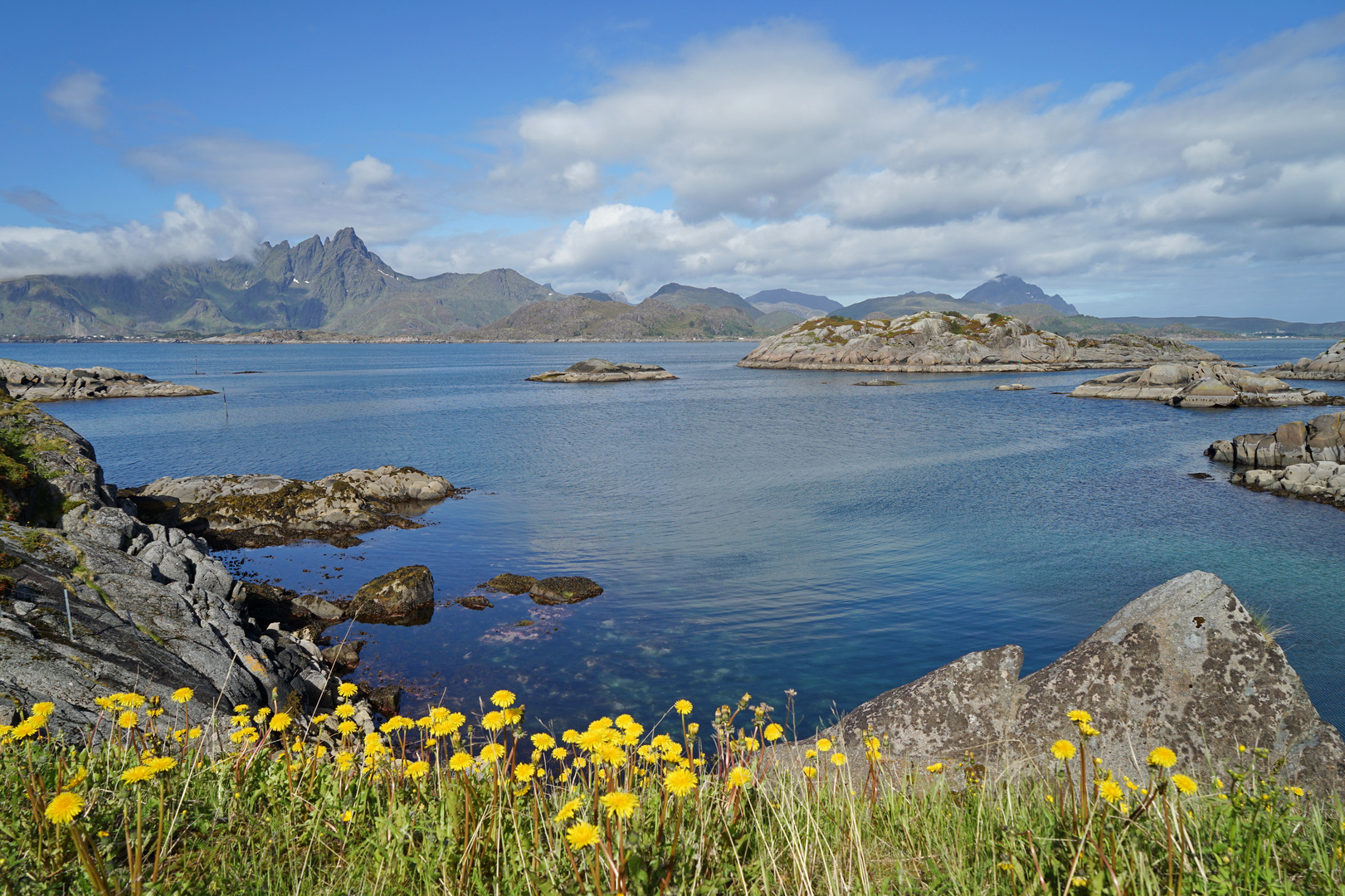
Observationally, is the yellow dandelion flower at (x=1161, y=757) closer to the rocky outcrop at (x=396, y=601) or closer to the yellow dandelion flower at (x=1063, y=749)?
the yellow dandelion flower at (x=1063, y=749)

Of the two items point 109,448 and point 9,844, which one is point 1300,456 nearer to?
point 9,844

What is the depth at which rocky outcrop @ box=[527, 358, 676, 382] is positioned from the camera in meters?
134

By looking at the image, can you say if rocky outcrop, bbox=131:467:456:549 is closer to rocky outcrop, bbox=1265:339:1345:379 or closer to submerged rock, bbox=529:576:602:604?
submerged rock, bbox=529:576:602:604

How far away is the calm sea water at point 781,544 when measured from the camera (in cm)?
1712

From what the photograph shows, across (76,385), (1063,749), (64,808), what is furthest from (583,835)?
(76,385)

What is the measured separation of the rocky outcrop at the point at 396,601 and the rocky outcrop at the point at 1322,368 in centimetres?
12849

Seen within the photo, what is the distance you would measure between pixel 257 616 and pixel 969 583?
72.6 ft

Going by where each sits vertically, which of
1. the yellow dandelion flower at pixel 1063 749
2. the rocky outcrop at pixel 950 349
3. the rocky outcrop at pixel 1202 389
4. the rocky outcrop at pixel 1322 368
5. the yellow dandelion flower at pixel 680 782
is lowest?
the yellow dandelion flower at pixel 680 782

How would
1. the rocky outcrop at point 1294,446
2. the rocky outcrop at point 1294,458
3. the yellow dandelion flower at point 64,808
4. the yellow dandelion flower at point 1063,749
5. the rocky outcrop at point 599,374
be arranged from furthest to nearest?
1. the rocky outcrop at point 599,374
2. the rocky outcrop at point 1294,446
3. the rocky outcrop at point 1294,458
4. the yellow dandelion flower at point 1063,749
5. the yellow dandelion flower at point 64,808

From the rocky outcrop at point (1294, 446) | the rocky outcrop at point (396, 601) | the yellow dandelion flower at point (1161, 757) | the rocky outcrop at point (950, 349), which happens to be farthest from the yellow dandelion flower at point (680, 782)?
the rocky outcrop at point (950, 349)

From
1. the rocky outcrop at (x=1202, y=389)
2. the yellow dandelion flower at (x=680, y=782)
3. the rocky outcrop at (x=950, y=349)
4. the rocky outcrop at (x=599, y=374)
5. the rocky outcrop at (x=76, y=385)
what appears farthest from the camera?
the rocky outcrop at (x=950, y=349)

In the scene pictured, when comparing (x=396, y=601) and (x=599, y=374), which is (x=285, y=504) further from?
(x=599, y=374)

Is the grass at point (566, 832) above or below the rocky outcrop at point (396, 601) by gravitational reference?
above

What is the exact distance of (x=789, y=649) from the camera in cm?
1752
